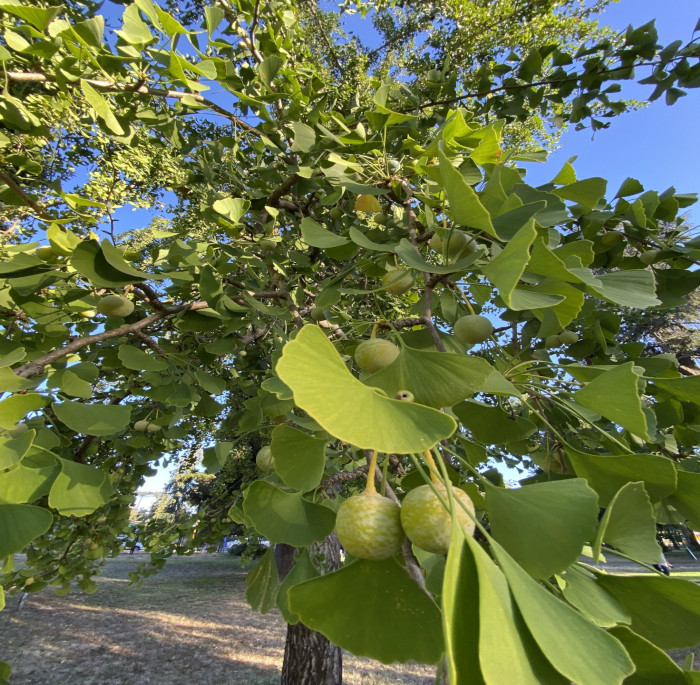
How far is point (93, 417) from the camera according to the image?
101 cm

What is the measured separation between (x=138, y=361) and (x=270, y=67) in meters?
1.24

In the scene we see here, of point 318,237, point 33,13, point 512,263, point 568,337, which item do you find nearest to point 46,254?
point 33,13

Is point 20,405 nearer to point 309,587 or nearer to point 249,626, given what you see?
point 309,587

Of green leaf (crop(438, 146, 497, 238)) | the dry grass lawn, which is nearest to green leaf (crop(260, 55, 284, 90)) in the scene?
green leaf (crop(438, 146, 497, 238))

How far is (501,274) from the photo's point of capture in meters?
0.53

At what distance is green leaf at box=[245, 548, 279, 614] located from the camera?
3.43 feet

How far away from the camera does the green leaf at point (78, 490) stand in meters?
0.84

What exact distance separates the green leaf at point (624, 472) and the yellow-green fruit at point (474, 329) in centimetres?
31

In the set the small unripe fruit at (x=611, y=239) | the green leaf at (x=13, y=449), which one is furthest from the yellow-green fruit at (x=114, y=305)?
the small unripe fruit at (x=611, y=239)

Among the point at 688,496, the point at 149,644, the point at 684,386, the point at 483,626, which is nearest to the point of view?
the point at 483,626

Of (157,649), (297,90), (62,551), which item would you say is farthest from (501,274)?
(157,649)

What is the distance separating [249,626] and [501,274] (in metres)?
8.70

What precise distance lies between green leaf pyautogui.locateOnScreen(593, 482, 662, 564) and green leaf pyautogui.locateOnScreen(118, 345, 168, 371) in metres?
1.28

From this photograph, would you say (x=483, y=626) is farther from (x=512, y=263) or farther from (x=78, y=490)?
(x=78, y=490)
